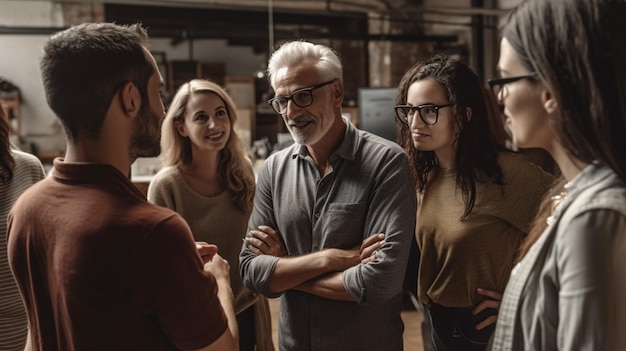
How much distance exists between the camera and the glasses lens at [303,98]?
6.57ft

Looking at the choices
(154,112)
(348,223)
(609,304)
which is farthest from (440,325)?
(154,112)

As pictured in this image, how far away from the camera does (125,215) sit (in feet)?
3.87

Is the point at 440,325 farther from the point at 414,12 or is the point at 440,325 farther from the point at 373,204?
the point at 414,12

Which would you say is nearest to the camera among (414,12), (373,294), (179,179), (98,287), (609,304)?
(609,304)

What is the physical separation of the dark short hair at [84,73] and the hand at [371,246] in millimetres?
928

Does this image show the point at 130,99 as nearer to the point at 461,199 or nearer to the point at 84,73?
the point at 84,73

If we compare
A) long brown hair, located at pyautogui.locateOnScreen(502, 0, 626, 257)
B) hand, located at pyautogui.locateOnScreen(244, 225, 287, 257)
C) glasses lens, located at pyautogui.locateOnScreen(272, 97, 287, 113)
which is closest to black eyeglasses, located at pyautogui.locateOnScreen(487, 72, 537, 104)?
long brown hair, located at pyautogui.locateOnScreen(502, 0, 626, 257)

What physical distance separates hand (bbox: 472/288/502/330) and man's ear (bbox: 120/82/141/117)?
1.30m

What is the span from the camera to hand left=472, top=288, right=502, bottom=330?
196 cm

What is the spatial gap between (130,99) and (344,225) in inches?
35.0

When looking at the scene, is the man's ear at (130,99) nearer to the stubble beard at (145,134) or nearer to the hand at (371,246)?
the stubble beard at (145,134)

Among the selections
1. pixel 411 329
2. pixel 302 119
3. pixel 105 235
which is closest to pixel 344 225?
pixel 302 119

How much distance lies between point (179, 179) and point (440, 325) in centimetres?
128

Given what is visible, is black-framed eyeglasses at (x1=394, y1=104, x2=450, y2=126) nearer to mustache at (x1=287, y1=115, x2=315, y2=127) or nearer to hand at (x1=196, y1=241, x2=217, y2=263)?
mustache at (x1=287, y1=115, x2=315, y2=127)
